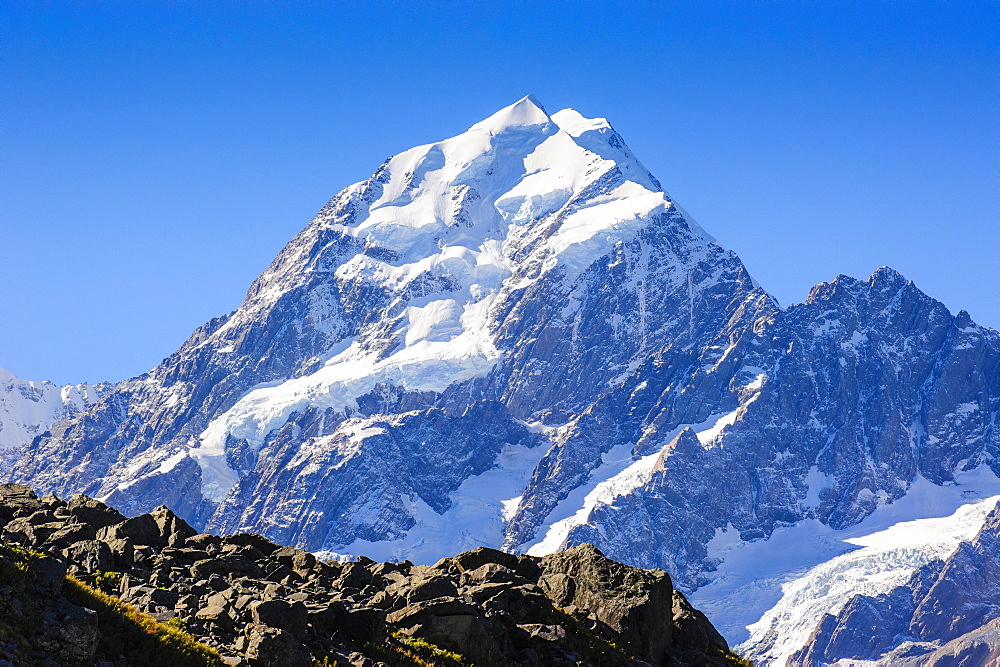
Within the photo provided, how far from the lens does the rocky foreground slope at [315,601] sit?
27.9 metres

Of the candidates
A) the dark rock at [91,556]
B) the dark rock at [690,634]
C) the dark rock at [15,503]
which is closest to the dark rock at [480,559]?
the dark rock at [690,634]

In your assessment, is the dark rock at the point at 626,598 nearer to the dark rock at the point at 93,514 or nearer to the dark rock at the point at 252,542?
the dark rock at the point at 252,542

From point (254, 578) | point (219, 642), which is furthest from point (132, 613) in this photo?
point (254, 578)

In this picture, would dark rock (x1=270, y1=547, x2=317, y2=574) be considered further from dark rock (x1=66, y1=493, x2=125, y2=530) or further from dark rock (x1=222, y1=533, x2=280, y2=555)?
dark rock (x1=66, y1=493, x2=125, y2=530)

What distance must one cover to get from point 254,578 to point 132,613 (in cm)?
773

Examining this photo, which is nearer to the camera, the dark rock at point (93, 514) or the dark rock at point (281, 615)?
the dark rock at point (281, 615)

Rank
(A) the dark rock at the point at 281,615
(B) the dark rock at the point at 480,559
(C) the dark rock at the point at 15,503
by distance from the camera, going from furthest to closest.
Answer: (C) the dark rock at the point at 15,503
(B) the dark rock at the point at 480,559
(A) the dark rock at the point at 281,615

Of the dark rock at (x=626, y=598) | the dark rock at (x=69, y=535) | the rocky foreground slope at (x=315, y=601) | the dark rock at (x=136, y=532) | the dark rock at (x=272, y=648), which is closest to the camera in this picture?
the rocky foreground slope at (x=315, y=601)

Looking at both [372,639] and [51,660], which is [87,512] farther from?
[51,660]

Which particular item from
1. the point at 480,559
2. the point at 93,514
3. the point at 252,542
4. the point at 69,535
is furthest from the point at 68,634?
the point at 480,559

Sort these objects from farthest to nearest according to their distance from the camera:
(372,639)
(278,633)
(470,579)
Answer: (470,579) < (372,639) < (278,633)

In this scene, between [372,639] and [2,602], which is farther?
[372,639]

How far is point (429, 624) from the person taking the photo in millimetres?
33719

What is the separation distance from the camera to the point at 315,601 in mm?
33062
